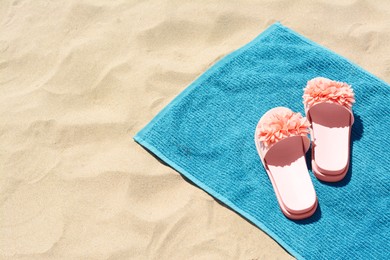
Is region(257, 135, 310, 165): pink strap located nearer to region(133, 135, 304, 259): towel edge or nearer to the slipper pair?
the slipper pair

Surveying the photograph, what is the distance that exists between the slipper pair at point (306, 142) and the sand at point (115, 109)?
0.18 meters

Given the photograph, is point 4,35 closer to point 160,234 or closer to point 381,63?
point 160,234

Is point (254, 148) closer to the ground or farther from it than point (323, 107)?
closer to the ground

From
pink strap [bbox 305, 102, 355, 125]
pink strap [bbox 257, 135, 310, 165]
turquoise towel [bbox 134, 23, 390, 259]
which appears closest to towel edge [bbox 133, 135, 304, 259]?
turquoise towel [bbox 134, 23, 390, 259]

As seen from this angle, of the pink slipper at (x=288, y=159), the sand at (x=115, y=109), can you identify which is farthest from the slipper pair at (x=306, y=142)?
the sand at (x=115, y=109)

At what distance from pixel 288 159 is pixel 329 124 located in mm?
208

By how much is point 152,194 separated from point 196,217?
18 centimetres

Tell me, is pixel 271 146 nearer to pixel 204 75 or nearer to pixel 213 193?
pixel 213 193

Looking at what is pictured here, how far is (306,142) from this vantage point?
1840mm

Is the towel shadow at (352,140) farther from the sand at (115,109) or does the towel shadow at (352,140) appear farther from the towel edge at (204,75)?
the towel edge at (204,75)

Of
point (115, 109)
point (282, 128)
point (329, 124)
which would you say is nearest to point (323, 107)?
point (329, 124)

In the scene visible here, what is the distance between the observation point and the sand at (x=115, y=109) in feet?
5.86

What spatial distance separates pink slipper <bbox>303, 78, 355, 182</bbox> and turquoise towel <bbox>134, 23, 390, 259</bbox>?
0.05 meters

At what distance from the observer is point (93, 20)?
2.45 meters
